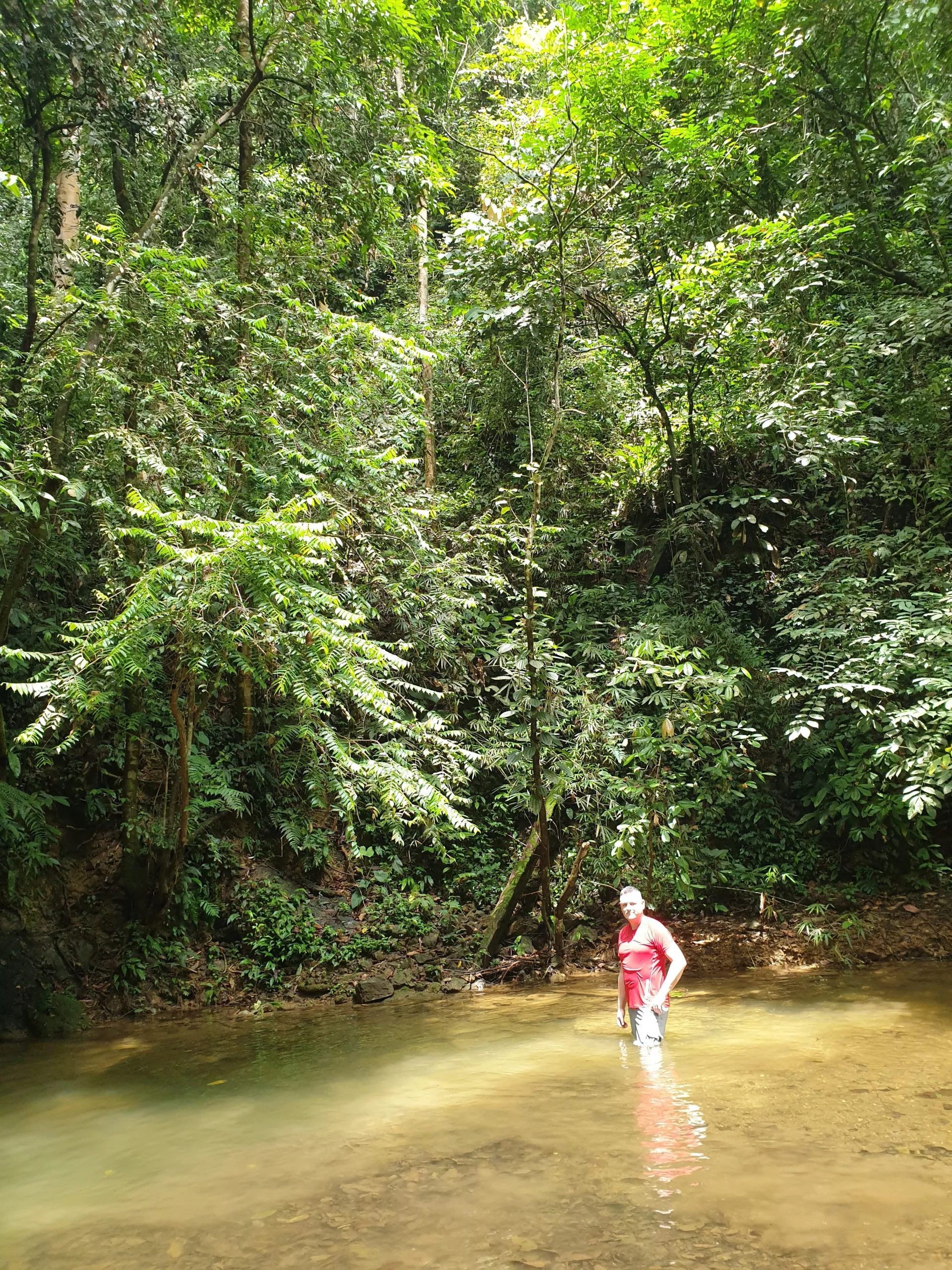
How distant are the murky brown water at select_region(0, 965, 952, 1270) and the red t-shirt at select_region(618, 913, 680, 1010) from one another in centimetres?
46

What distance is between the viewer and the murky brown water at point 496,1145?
3.22 metres

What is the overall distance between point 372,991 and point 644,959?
364 centimetres

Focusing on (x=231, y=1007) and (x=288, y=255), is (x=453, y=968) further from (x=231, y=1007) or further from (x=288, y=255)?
(x=288, y=255)

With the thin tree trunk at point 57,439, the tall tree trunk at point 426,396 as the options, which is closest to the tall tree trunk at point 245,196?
the thin tree trunk at point 57,439

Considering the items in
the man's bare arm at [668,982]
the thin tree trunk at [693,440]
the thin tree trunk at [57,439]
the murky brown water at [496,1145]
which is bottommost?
the murky brown water at [496,1145]

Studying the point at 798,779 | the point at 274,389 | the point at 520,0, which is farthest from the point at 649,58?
the point at 520,0

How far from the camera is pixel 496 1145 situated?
4309mm

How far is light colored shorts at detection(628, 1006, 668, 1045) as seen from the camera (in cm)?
612

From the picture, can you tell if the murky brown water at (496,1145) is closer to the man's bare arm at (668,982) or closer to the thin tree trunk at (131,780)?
the man's bare arm at (668,982)

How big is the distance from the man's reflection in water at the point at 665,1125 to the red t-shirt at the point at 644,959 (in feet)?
1.47

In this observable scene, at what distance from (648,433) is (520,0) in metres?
18.4

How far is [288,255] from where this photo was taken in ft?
34.5

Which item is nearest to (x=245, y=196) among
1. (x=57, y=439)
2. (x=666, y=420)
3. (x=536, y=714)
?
(x=57, y=439)

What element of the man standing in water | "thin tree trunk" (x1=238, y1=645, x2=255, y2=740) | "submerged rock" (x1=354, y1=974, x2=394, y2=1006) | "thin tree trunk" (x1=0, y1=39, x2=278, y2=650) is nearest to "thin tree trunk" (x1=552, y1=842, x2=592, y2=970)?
"submerged rock" (x1=354, y1=974, x2=394, y2=1006)
